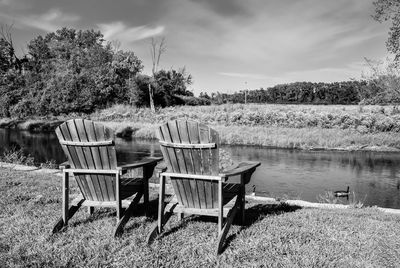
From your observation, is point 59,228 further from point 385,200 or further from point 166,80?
point 166,80

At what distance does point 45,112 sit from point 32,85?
259 centimetres

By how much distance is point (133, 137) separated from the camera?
2284 centimetres

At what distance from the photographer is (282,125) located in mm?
24312

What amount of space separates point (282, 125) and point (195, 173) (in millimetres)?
21809

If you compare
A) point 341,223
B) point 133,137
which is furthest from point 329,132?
point 341,223

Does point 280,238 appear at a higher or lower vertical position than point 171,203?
lower

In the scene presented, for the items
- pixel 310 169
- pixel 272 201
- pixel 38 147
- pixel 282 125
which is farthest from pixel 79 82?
pixel 272 201

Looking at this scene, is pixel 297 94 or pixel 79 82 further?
pixel 297 94

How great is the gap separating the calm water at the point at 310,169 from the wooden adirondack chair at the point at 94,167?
4.96 m

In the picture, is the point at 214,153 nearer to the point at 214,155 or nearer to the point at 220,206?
the point at 214,155

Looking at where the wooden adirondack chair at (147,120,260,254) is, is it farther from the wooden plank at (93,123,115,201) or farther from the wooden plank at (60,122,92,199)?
the wooden plank at (60,122,92,199)

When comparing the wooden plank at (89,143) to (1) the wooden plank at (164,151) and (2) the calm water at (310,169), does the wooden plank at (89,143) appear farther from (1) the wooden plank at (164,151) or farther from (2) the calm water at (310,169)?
(2) the calm water at (310,169)

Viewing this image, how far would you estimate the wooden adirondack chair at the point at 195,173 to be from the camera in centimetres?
316

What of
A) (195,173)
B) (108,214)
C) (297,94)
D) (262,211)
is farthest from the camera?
(297,94)
